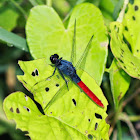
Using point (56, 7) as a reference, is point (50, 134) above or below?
below

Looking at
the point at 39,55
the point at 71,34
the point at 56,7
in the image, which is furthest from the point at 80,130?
the point at 56,7

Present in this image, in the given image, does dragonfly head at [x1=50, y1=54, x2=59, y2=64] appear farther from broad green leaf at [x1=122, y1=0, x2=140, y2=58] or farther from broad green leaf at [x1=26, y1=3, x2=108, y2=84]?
broad green leaf at [x1=122, y1=0, x2=140, y2=58]

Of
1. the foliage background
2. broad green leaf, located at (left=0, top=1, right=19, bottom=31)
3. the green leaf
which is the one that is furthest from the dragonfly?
broad green leaf, located at (left=0, top=1, right=19, bottom=31)

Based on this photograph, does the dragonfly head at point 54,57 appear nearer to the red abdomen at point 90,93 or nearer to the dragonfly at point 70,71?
the dragonfly at point 70,71

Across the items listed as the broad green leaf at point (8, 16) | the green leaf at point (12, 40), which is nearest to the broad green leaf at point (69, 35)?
the green leaf at point (12, 40)

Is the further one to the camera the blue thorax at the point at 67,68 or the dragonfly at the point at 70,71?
the blue thorax at the point at 67,68

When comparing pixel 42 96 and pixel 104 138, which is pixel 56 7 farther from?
pixel 104 138

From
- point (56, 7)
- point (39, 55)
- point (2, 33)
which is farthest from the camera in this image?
point (56, 7)

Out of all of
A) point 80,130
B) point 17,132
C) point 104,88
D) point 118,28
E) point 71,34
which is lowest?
point 17,132
